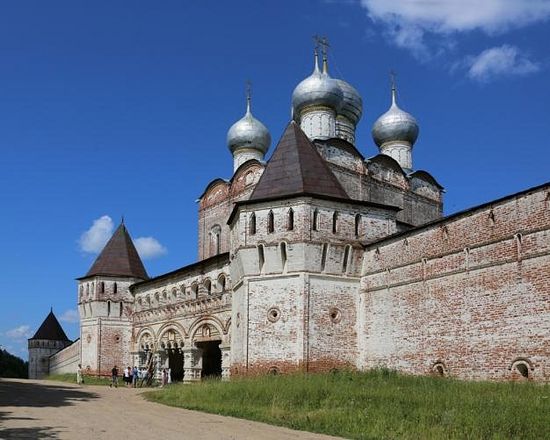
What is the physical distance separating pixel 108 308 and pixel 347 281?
16.4 metres

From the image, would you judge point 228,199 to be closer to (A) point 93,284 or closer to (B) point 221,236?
(B) point 221,236

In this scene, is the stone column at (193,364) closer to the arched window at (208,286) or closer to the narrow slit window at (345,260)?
the arched window at (208,286)

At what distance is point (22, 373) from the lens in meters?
53.9

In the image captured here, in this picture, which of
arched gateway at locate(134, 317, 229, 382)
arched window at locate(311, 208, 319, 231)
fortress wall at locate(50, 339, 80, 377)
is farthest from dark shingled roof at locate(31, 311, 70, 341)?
arched window at locate(311, 208, 319, 231)

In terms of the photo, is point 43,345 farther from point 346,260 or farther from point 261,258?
point 346,260

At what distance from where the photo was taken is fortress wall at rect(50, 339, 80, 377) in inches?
1342

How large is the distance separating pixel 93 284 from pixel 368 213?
17327 millimetres

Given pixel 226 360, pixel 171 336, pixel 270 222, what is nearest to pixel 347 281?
pixel 270 222

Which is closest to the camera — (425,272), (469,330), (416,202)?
(469,330)

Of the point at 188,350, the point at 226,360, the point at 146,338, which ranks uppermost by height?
the point at 146,338

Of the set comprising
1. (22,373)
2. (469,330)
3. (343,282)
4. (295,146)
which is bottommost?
(22,373)

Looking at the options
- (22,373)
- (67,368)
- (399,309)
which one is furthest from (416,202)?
(22,373)

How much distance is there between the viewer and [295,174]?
18.2 metres

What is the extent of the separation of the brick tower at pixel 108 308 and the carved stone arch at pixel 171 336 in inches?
162
